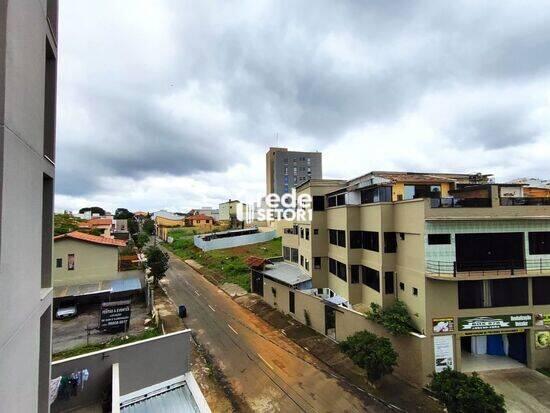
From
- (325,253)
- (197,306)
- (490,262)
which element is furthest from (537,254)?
(197,306)

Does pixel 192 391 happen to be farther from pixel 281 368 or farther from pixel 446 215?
pixel 446 215

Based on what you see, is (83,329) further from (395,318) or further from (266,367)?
(395,318)

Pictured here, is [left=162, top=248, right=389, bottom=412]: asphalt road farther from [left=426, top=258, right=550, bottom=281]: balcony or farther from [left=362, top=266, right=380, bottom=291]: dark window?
[left=426, top=258, right=550, bottom=281]: balcony

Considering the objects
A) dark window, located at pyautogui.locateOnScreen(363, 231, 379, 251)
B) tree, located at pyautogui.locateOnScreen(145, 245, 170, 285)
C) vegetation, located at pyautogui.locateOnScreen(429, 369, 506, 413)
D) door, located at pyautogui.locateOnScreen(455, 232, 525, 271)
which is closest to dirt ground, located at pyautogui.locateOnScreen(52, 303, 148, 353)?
tree, located at pyautogui.locateOnScreen(145, 245, 170, 285)

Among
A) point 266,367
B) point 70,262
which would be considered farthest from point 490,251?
point 70,262

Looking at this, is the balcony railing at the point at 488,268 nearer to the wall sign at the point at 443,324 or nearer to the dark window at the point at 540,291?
the dark window at the point at 540,291

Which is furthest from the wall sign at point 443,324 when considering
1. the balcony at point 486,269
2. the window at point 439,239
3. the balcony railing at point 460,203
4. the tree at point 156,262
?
the tree at point 156,262
